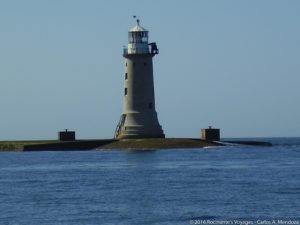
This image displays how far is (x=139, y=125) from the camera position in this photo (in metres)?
86.4

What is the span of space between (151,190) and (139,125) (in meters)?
39.5

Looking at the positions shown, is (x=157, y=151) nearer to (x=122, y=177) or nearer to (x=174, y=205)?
(x=122, y=177)

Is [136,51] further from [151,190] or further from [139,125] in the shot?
[151,190]

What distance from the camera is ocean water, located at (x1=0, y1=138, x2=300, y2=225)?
1462 inches

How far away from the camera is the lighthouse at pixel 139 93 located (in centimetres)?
8556

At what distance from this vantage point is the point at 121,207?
131 ft

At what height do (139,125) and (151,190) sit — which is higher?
A: (139,125)

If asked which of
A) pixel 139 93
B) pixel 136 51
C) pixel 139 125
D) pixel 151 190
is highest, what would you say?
pixel 136 51

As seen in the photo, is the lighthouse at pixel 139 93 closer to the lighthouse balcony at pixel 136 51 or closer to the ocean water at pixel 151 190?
the lighthouse balcony at pixel 136 51

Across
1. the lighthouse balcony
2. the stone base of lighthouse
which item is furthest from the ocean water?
the lighthouse balcony

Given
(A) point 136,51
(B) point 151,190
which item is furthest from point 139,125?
(B) point 151,190

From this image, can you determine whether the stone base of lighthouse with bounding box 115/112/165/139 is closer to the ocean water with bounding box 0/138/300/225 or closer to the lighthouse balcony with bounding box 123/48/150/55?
the lighthouse balcony with bounding box 123/48/150/55

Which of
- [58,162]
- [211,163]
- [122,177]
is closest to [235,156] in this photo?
[211,163]

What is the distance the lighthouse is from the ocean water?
11.2 metres
